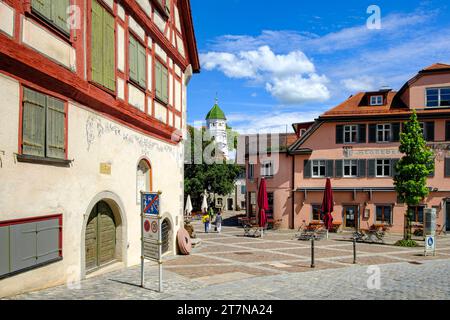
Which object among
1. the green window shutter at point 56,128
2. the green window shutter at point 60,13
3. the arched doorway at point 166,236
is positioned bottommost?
the arched doorway at point 166,236

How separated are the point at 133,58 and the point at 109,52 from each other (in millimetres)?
1583

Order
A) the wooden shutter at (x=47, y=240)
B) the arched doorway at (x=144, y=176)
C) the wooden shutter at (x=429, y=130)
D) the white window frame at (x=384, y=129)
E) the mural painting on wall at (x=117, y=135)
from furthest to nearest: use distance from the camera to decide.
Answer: the white window frame at (x=384, y=129) < the wooden shutter at (x=429, y=130) < the arched doorway at (x=144, y=176) < the mural painting on wall at (x=117, y=135) < the wooden shutter at (x=47, y=240)

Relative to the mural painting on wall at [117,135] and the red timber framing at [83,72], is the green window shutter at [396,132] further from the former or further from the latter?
the mural painting on wall at [117,135]

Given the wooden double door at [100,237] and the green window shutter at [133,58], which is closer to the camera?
the wooden double door at [100,237]

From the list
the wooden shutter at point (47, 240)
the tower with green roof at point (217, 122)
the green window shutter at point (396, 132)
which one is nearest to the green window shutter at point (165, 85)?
the wooden shutter at point (47, 240)

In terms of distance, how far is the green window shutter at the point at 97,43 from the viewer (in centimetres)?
1072

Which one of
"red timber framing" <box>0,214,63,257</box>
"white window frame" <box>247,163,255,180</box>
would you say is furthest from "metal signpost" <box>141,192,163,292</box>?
"white window frame" <box>247,163,255,180</box>

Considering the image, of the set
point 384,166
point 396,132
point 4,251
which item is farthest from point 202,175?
point 4,251

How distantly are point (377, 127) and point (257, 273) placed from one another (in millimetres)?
20987

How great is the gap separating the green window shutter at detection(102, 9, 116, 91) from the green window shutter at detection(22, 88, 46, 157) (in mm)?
2876

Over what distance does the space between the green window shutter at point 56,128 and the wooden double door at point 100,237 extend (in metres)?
2.49

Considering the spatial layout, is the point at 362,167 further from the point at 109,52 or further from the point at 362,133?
the point at 109,52

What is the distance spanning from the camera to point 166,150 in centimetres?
1653

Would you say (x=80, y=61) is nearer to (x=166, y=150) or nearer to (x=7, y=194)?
(x=7, y=194)
